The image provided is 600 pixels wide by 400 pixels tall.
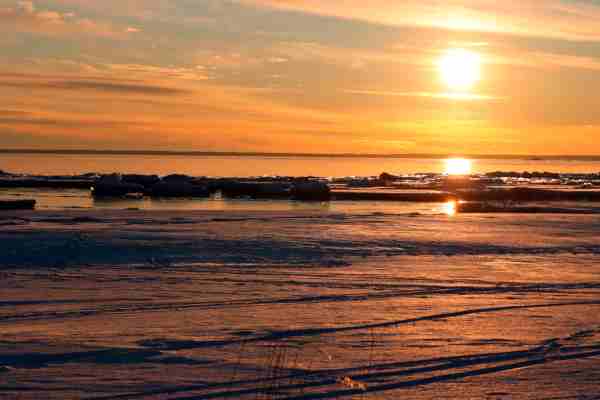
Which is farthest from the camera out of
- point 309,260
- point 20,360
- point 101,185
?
point 101,185

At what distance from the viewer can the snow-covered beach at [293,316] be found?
849 cm

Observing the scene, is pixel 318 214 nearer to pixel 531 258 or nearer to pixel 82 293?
pixel 531 258

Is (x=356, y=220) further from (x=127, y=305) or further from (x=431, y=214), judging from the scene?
(x=127, y=305)

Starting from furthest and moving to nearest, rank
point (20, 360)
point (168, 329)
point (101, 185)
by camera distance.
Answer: point (101, 185) < point (168, 329) < point (20, 360)

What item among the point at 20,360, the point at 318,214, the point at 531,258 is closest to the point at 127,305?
the point at 20,360

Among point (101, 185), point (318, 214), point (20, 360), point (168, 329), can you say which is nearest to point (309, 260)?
point (168, 329)

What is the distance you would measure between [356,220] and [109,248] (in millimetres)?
13089

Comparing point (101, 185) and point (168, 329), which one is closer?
point (168, 329)

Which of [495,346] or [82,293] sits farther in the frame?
[82,293]

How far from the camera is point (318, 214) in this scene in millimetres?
34688

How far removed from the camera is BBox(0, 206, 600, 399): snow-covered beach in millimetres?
8492

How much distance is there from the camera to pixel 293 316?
12016 millimetres

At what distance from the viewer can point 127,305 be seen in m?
12.7

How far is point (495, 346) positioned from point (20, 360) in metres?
5.76
